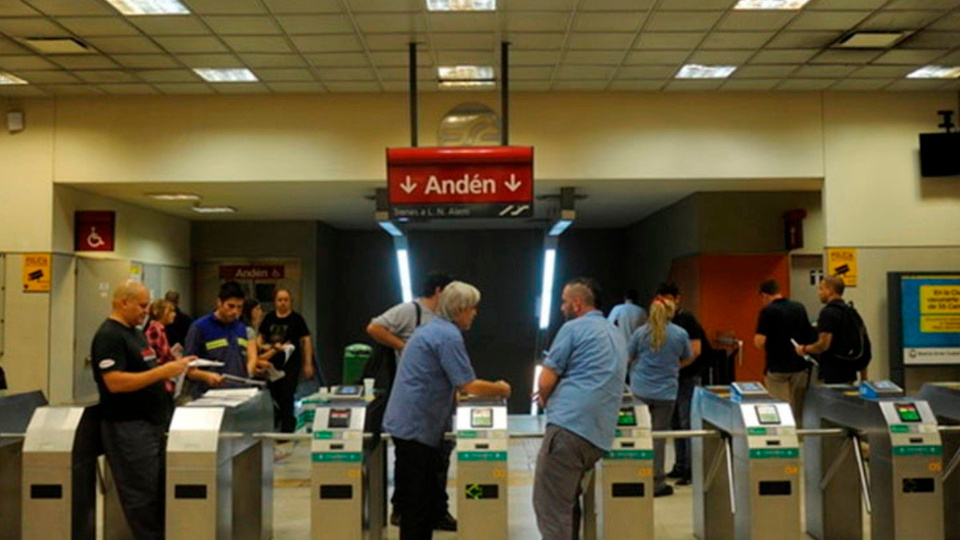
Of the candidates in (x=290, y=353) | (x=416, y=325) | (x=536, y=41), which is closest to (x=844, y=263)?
(x=536, y=41)

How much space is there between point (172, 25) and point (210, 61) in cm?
70

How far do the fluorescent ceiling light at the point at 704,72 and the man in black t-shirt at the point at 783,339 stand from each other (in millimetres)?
1621

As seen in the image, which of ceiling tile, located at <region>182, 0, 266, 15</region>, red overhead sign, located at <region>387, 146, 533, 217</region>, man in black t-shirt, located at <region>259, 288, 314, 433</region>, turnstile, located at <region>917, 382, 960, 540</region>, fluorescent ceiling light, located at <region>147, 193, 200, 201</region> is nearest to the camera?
turnstile, located at <region>917, 382, 960, 540</region>

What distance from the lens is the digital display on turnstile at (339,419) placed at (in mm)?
3863

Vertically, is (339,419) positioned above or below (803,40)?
below

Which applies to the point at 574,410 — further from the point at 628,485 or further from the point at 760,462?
the point at 760,462

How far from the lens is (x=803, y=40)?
18.2ft

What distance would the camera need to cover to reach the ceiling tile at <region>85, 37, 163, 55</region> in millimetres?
5438

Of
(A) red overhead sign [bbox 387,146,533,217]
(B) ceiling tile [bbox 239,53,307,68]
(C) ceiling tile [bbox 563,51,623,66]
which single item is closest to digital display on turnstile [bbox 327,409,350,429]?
(A) red overhead sign [bbox 387,146,533,217]

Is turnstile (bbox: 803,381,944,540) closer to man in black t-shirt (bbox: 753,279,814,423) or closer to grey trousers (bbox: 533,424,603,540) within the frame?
man in black t-shirt (bbox: 753,279,814,423)

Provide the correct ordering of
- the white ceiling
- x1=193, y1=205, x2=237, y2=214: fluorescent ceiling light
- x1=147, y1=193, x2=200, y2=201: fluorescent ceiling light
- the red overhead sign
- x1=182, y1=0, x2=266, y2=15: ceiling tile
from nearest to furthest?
x1=182, y1=0, x2=266, y2=15: ceiling tile
the white ceiling
the red overhead sign
x1=147, y1=193, x2=200, y2=201: fluorescent ceiling light
x1=193, y1=205, x2=237, y2=214: fluorescent ceiling light

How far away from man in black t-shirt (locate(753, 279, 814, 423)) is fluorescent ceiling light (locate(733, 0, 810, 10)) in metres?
1.98

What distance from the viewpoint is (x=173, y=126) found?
6.76m

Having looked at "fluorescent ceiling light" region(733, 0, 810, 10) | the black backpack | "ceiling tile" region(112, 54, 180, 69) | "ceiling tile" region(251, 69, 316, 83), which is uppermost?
"fluorescent ceiling light" region(733, 0, 810, 10)
